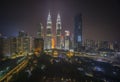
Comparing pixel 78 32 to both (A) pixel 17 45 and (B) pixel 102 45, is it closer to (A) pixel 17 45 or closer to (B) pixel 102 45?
(B) pixel 102 45

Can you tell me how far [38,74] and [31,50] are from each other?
3.41 feet

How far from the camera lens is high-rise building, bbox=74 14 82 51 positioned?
6.84m

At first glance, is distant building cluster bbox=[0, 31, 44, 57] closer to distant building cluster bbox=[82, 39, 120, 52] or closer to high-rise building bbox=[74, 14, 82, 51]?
high-rise building bbox=[74, 14, 82, 51]

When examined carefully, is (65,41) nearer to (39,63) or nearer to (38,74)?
(39,63)

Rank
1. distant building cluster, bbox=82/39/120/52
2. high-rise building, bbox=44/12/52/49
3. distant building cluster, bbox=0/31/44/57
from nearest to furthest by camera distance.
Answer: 1. distant building cluster, bbox=0/31/44/57
2. high-rise building, bbox=44/12/52/49
3. distant building cluster, bbox=82/39/120/52

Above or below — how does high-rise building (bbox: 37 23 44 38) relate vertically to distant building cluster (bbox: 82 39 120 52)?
above

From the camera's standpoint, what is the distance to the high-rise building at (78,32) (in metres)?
6.84

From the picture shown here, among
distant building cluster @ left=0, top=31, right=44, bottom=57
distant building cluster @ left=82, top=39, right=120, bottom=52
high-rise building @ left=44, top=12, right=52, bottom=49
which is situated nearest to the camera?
distant building cluster @ left=0, top=31, right=44, bottom=57

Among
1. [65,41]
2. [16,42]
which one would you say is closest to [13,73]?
[16,42]

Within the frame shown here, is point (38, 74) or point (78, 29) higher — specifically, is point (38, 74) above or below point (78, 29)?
below

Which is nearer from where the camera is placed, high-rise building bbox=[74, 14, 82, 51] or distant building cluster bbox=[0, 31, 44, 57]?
distant building cluster bbox=[0, 31, 44, 57]

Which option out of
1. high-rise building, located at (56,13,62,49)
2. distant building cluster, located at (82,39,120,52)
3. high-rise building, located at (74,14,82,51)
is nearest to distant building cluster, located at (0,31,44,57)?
high-rise building, located at (56,13,62,49)

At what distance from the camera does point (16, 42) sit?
255 inches

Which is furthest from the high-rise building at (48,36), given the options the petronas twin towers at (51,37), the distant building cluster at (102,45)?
the distant building cluster at (102,45)
